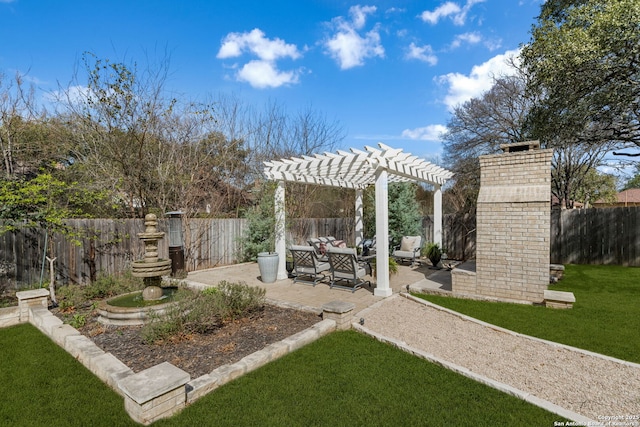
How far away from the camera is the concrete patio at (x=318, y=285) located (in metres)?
5.70

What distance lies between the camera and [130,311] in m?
4.58

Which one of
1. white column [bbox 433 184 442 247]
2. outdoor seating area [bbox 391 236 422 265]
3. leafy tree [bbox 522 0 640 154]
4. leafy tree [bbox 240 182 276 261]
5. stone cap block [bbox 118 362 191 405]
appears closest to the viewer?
stone cap block [bbox 118 362 191 405]

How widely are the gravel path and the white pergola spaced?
4.94 feet

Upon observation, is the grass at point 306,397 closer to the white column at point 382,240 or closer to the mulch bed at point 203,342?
the mulch bed at point 203,342

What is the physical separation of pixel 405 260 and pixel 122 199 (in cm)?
891

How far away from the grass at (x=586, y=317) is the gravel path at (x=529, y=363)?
0.39m

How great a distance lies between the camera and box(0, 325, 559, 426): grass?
7.87 ft

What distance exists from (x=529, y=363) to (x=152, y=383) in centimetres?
374

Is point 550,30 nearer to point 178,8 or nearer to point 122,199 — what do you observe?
point 178,8

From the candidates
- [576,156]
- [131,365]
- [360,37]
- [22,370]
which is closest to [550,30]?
[360,37]

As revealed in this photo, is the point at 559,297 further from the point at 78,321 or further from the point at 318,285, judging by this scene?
the point at 78,321

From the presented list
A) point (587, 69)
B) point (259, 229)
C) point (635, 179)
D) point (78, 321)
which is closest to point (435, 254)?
point (259, 229)

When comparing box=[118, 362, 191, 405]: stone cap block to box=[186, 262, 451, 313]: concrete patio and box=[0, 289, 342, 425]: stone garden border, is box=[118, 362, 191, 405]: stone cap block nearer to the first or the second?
box=[0, 289, 342, 425]: stone garden border

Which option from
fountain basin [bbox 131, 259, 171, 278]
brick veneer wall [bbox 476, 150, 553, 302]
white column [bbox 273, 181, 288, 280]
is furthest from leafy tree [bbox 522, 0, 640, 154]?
fountain basin [bbox 131, 259, 171, 278]
